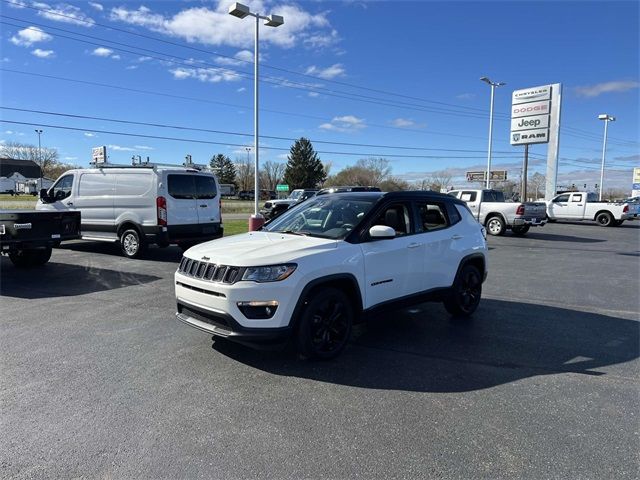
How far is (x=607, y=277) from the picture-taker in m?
9.84

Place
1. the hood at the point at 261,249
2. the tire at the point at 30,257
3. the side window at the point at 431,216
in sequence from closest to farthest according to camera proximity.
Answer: the hood at the point at 261,249 → the side window at the point at 431,216 → the tire at the point at 30,257

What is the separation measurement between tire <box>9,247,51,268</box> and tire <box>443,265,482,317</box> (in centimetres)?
841

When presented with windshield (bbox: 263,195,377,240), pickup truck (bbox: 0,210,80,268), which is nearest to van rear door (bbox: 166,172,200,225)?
pickup truck (bbox: 0,210,80,268)

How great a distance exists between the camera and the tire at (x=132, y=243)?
35.6 feet

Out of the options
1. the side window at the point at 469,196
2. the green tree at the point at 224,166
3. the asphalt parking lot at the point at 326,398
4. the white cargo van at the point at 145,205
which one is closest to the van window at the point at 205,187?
the white cargo van at the point at 145,205

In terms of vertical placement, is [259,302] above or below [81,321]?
above

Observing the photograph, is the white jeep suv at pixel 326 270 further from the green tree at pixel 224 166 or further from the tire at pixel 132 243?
the green tree at pixel 224 166

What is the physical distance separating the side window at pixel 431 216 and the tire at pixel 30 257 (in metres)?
8.15

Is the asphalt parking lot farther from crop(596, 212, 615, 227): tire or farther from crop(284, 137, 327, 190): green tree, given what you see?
crop(284, 137, 327, 190): green tree

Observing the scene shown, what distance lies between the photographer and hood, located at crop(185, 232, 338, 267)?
4082mm

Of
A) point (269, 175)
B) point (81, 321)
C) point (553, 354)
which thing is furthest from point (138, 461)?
point (269, 175)

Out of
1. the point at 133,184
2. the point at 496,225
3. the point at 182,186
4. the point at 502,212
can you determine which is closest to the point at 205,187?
the point at 182,186

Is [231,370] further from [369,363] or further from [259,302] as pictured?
[369,363]

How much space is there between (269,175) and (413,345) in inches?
4556
